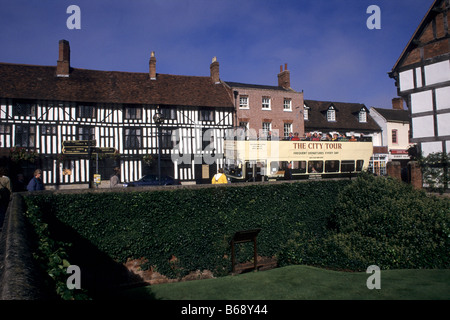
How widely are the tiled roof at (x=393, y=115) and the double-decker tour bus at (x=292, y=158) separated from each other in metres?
16.6

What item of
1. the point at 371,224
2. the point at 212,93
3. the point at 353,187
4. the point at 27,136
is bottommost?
the point at 371,224

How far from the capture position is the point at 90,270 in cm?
1199

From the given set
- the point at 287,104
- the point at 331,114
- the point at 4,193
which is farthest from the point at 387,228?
the point at 331,114

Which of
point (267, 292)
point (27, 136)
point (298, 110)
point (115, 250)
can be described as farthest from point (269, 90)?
point (267, 292)

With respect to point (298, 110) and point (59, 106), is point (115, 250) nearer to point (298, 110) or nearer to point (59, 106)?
point (59, 106)

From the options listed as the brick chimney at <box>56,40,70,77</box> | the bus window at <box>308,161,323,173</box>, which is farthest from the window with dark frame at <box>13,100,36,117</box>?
the bus window at <box>308,161,323,173</box>

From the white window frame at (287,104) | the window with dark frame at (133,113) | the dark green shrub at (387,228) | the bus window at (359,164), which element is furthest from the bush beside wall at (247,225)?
the white window frame at (287,104)

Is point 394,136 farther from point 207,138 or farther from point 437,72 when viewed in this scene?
point 207,138

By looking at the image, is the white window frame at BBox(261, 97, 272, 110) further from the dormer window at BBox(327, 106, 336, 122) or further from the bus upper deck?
the bus upper deck

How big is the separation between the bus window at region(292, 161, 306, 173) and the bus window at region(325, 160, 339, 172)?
2.14m

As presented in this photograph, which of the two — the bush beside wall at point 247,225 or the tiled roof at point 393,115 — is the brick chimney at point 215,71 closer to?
the bush beside wall at point 247,225

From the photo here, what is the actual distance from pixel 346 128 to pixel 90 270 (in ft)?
111

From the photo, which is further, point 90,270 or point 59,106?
point 59,106

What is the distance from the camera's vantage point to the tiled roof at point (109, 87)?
87.3 ft
